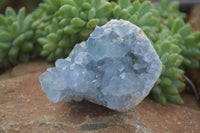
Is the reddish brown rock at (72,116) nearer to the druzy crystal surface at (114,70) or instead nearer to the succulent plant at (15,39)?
the druzy crystal surface at (114,70)

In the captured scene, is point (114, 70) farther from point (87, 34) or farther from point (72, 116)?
point (87, 34)

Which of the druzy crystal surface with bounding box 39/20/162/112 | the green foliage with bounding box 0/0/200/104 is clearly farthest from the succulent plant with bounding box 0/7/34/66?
the druzy crystal surface with bounding box 39/20/162/112

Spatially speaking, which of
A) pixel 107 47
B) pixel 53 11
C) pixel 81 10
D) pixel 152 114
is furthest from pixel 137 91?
pixel 53 11

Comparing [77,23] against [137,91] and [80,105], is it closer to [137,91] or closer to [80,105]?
[80,105]

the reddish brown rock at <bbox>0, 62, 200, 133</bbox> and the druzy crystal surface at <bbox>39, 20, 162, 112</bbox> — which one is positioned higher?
the druzy crystal surface at <bbox>39, 20, 162, 112</bbox>

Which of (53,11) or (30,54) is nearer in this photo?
(53,11)

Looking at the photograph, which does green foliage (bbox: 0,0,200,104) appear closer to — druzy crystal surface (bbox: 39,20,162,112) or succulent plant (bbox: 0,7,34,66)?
succulent plant (bbox: 0,7,34,66)

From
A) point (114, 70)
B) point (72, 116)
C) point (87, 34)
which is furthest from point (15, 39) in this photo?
point (114, 70)

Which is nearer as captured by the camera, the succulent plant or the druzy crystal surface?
the druzy crystal surface
